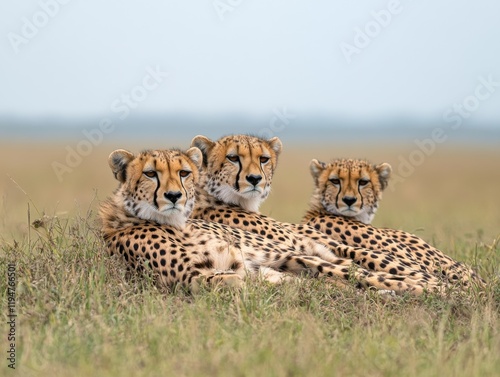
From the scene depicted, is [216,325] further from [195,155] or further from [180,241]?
[195,155]

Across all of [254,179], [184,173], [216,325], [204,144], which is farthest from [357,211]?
[216,325]

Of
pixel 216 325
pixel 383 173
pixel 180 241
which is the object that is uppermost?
pixel 383 173

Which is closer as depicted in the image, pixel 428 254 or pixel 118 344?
pixel 118 344

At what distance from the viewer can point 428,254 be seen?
20.6 ft

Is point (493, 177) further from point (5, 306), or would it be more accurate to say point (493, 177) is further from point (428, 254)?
point (5, 306)

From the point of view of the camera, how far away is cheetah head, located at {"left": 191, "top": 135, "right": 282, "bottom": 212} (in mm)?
5938

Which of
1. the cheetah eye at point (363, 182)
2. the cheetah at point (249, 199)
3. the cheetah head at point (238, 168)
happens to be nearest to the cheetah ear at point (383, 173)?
the cheetah eye at point (363, 182)

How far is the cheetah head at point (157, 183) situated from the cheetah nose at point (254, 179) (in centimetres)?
57

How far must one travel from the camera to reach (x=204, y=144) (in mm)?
6043

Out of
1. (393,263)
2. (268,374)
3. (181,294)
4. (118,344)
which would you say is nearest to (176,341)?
(118,344)

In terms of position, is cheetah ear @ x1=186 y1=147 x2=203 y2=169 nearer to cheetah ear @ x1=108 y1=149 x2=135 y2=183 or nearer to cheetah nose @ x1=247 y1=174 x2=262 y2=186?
cheetah ear @ x1=108 y1=149 x2=135 y2=183

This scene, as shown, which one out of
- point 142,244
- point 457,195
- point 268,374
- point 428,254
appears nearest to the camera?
point 268,374

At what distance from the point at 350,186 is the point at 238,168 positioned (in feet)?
2.79

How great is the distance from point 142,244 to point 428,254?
206cm
